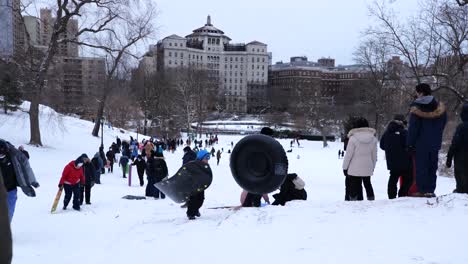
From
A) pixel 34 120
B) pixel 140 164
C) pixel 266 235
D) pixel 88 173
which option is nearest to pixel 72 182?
pixel 88 173

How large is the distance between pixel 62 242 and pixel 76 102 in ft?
226

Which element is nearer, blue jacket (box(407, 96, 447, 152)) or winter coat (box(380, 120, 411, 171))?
blue jacket (box(407, 96, 447, 152))

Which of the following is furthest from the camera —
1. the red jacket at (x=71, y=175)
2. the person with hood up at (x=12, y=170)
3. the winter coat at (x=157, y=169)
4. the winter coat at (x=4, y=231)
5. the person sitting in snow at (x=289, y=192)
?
the winter coat at (x=157, y=169)

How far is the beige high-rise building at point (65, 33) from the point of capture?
1036 inches

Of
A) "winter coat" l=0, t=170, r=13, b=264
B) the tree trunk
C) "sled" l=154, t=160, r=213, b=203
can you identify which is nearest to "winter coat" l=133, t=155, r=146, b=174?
"sled" l=154, t=160, r=213, b=203

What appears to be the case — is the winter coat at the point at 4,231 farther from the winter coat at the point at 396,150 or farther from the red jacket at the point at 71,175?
the red jacket at the point at 71,175

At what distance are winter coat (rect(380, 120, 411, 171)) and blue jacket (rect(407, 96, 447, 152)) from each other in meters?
0.91

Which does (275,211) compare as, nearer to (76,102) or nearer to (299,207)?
(299,207)

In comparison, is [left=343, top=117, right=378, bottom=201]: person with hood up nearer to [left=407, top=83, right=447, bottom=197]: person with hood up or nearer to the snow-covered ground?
the snow-covered ground

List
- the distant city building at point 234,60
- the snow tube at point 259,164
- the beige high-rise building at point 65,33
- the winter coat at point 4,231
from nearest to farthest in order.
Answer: the winter coat at point 4,231 < the snow tube at point 259,164 < the beige high-rise building at point 65,33 < the distant city building at point 234,60

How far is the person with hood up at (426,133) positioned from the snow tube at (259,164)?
207cm

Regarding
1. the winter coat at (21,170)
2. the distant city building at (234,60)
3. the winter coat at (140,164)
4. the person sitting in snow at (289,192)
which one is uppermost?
the distant city building at (234,60)

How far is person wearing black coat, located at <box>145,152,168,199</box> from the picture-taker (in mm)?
13445

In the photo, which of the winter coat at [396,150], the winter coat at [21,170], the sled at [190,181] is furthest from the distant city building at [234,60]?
the winter coat at [21,170]
